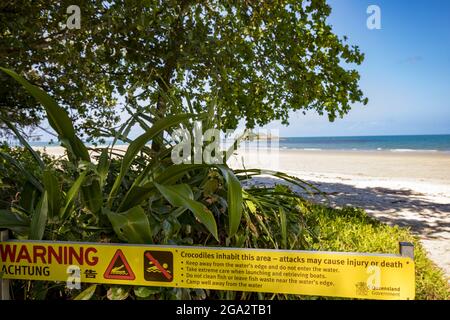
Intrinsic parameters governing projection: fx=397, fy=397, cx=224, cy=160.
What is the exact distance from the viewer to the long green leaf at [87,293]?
1528 millimetres

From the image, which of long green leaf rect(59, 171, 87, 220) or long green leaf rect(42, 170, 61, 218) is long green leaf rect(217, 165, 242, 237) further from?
long green leaf rect(42, 170, 61, 218)

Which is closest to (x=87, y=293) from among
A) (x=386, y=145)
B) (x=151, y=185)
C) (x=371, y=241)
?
(x=151, y=185)

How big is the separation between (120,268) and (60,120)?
2.38 feet

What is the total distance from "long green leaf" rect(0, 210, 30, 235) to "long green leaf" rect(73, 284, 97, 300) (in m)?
0.35

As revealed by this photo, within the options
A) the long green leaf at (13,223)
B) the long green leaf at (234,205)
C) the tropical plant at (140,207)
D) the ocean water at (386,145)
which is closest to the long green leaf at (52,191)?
the tropical plant at (140,207)

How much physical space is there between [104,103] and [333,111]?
3767 mm

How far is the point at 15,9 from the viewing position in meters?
4.61

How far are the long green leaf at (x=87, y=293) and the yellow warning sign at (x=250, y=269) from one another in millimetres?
163

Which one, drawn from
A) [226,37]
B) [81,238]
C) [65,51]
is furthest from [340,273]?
[65,51]

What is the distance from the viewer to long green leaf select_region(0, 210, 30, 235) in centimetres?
160

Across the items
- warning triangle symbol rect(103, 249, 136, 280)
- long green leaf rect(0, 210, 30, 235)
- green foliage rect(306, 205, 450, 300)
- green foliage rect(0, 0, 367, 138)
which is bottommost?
green foliage rect(306, 205, 450, 300)

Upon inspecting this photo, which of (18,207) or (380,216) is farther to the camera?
(380,216)

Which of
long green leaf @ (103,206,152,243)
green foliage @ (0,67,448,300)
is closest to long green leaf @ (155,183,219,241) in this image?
green foliage @ (0,67,448,300)

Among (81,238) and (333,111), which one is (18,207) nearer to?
(81,238)
